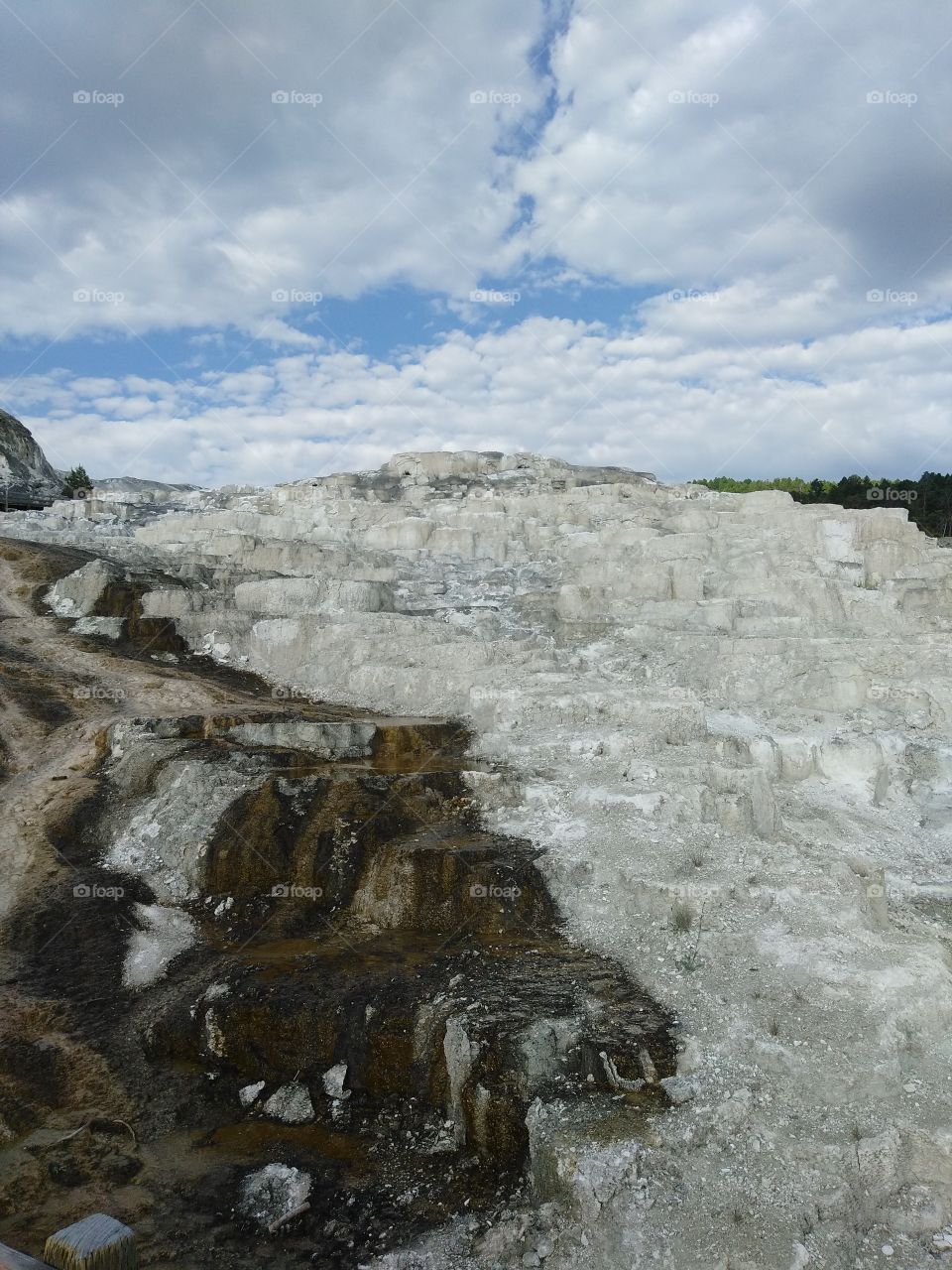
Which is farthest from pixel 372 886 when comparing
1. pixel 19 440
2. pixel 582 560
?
pixel 19 440

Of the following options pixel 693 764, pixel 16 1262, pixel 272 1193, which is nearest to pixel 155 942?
pixel 272 1193

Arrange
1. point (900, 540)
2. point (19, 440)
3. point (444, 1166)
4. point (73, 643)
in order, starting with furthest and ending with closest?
point (19, 440)
point (900, 540)
point (73, 643)
point (444, 1166)

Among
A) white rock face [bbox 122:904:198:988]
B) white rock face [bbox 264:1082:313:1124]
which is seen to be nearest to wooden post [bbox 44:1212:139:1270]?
white rock face [bbox 264:1082:313:1124]

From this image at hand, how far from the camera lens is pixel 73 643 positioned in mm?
20328

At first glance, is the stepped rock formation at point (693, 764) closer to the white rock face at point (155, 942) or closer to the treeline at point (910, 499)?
the white rock face at point (155, 942)

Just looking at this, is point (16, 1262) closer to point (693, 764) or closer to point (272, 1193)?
point (272, 1193)

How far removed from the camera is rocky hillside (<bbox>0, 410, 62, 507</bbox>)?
4278 centimetres

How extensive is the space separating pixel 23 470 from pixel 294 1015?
153 ft

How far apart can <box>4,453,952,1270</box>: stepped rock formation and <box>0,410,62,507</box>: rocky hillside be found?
456 inches

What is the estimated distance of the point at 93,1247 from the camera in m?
5.51

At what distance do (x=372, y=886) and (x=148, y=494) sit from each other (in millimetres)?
34139

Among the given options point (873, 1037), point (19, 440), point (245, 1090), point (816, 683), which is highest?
point (19, 440)

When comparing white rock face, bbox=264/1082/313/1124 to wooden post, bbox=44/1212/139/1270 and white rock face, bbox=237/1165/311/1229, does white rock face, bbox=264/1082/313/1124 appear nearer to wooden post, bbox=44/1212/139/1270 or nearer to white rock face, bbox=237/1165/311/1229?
white rock face, bbox=237/1165/311/1229

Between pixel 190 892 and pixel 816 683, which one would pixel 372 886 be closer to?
pixel 190 892
